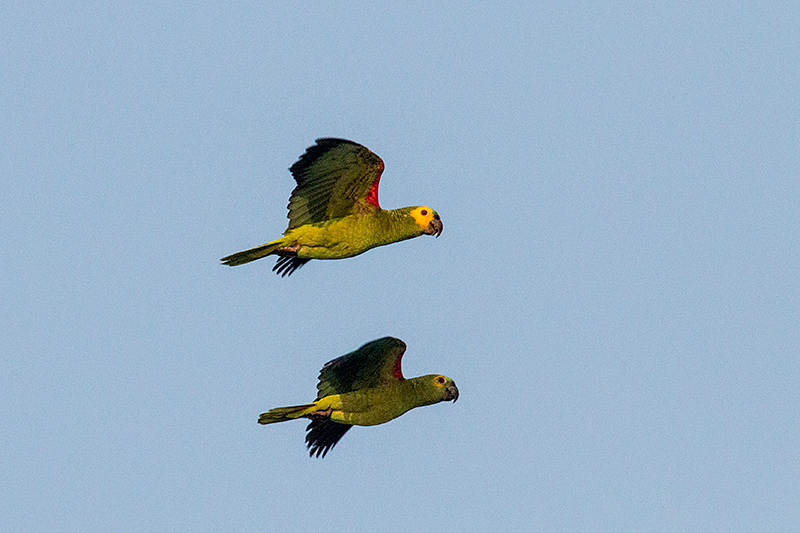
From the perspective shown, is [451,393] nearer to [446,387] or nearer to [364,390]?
[446,387]

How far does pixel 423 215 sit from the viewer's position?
27.6 meters

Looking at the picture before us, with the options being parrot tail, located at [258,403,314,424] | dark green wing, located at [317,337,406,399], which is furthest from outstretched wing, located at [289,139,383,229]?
parrot tail, located at [258,403,314,424]

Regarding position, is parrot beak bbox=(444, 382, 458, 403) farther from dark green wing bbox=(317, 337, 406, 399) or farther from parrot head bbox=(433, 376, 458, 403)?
dark green wing bbox=(317, 337, 406, 399)

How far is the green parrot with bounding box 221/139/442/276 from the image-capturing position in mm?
26094

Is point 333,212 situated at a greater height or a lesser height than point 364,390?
greater

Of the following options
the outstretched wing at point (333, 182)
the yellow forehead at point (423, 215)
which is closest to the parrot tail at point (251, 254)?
the outstretched wing at point (333, 182)

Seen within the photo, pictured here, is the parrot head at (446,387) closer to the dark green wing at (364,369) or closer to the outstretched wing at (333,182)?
the dark green wing at (364,369)

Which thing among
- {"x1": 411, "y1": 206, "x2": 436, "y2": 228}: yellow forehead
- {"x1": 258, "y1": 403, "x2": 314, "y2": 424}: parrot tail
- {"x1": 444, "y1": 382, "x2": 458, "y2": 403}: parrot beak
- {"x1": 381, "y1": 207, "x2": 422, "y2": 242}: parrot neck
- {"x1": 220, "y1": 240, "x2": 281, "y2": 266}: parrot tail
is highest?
{"x1": 411, "y1": 206, "x2": 436, "y2": 228}: yellow forehead

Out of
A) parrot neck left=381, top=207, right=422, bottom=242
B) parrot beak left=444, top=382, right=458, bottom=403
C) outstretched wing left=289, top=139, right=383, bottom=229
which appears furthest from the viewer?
parrot beak left=444, top=382, right=458, bottom=403

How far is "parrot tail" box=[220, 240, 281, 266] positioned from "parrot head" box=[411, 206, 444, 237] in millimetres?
2724

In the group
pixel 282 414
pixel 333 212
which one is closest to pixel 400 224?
pixel 333 212

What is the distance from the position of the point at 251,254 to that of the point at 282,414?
2.85 meters

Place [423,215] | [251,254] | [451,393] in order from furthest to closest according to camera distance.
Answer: [451,393] → [423,215] → [251,254]

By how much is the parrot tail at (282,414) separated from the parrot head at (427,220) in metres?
3.93
